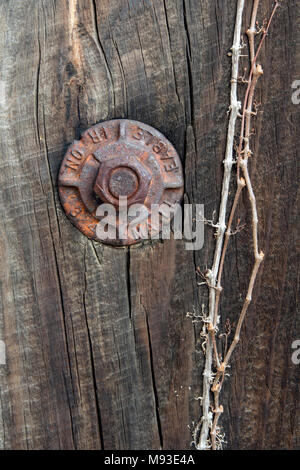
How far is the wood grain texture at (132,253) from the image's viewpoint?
1.47 m

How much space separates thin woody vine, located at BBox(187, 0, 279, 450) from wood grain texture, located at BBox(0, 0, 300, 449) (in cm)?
3

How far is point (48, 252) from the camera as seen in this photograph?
5.06 feet

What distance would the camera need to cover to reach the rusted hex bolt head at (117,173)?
56.5 inches

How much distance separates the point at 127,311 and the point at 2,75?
902 mm

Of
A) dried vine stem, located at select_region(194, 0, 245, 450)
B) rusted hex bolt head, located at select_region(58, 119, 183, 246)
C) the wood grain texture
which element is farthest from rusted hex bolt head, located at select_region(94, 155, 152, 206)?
dried vine stem, located at select_region(194, 0, 245, 450)

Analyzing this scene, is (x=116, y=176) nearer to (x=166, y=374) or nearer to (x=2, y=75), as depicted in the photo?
(x=2, y=75)

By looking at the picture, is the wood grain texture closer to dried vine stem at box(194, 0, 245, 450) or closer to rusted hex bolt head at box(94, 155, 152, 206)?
dried vine stem at box(194, 0, 245, 450)

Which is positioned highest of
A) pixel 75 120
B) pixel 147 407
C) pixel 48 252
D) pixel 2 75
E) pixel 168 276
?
pixel 2 75

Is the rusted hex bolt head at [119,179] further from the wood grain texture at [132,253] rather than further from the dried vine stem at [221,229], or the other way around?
the dried vine stem at [221,229]

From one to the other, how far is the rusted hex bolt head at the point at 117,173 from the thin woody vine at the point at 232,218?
0.66 feet

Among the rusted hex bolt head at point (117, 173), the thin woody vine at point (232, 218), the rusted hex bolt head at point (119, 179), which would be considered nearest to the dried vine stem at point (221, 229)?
the thin woody vine at point (232, 218)

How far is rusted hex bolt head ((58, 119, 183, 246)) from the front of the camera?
1436 millimetres
